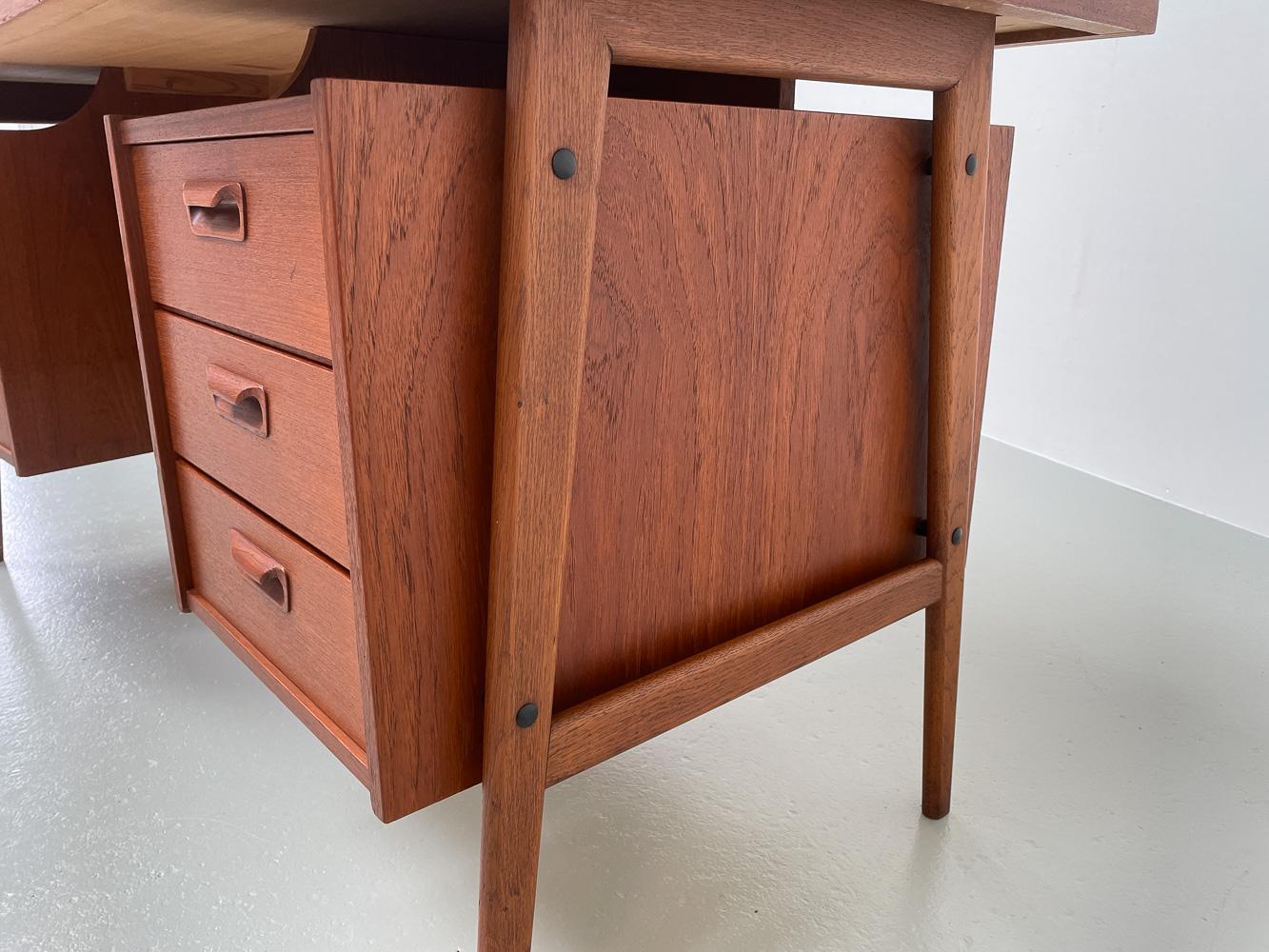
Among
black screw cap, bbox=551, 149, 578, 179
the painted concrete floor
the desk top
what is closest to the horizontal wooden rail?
the painted concrete floor

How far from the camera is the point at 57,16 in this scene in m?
0.77

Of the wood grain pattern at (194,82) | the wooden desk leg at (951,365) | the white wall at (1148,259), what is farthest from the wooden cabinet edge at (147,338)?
the white wall at (1148,259)

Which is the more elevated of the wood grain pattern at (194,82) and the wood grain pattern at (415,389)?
the wood grain pattern at (194,82)

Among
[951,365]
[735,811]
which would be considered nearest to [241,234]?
[951,365]

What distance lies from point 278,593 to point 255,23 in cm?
52

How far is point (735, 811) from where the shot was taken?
1.07 metres

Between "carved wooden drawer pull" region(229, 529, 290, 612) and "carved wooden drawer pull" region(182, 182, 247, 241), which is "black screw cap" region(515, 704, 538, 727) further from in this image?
"carved wooden drawer pull" region(182, 182, 247, 241)

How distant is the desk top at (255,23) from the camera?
76cm

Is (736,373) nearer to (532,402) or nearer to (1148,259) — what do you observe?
(532,402)

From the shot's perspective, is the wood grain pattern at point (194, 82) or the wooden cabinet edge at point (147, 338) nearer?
the wooden cabinet edge at point (147, 338)

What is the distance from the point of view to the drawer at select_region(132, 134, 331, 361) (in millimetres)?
628

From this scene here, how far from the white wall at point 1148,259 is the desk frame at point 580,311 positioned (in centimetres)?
133

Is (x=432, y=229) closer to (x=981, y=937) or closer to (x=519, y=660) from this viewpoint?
(x=519, y=660)

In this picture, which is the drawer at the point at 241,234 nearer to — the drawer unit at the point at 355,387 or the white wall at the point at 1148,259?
the drawer unit at the point at 355,387
